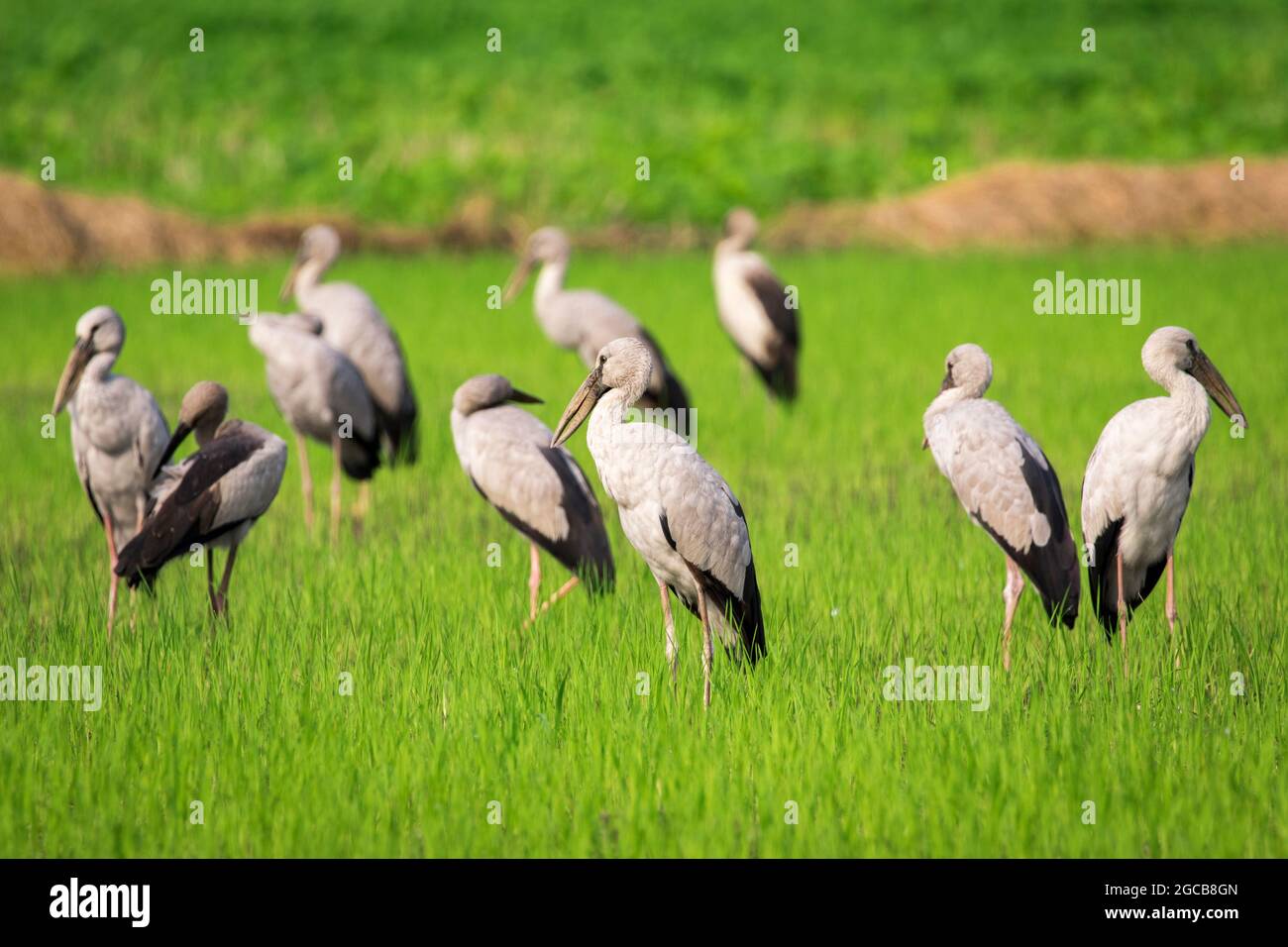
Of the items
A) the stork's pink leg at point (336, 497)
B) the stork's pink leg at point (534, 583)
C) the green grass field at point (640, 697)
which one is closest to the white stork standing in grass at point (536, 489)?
the stork's pink leg at point (534, 583)

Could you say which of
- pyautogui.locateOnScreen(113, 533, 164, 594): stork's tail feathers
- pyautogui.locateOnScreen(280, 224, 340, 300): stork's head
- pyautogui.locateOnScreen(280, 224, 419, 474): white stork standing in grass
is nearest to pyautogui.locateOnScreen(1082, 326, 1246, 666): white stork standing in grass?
pyautogui.locateOnScreen(113, 533, 164, 594): stork's tail feathers

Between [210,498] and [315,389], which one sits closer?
[210,498]

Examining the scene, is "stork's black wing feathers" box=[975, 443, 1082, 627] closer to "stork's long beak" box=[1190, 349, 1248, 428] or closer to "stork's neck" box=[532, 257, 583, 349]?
"stork's long beak" box=[1190, 349, 1248, 428]

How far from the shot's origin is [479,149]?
2255 centimetres

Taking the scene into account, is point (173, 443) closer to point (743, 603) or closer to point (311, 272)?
point (743, 603)

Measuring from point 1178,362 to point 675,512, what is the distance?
190 centimetres

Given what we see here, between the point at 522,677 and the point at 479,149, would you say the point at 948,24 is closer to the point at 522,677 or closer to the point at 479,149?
the point at 479,149

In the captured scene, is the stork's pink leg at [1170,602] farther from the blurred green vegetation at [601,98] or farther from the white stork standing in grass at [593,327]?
the blurred green vegetation at [601,98]

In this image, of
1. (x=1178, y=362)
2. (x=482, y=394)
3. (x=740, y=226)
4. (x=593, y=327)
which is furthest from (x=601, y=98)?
(x=1178, y=362)

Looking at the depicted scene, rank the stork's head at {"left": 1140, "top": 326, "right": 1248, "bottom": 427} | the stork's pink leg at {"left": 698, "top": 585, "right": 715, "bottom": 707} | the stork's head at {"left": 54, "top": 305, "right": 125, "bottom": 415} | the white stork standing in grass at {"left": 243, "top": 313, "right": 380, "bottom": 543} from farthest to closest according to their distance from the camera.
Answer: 1. the white stork standing in grass at {"left": 243, "top": 313, "right": 380, "bottom": 543}
2. the stork's head at {"left": 54, "top": 305, "right": 125, "bottom": 415}
3. the stork's head at {"left": 1140, "top": 326, "right": 1248, "bottom": 427}
4. the stork's pink leg at {"left": 698, "top": 585, "right": 715, "bottom": 707}

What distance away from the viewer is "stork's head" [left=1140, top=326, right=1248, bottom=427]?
17.9 ft

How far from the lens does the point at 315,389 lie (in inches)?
315

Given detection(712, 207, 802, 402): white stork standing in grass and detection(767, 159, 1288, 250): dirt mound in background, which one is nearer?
detection(712, 207, 802, 402): white stork standing in grass

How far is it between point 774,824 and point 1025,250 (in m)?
16.4
